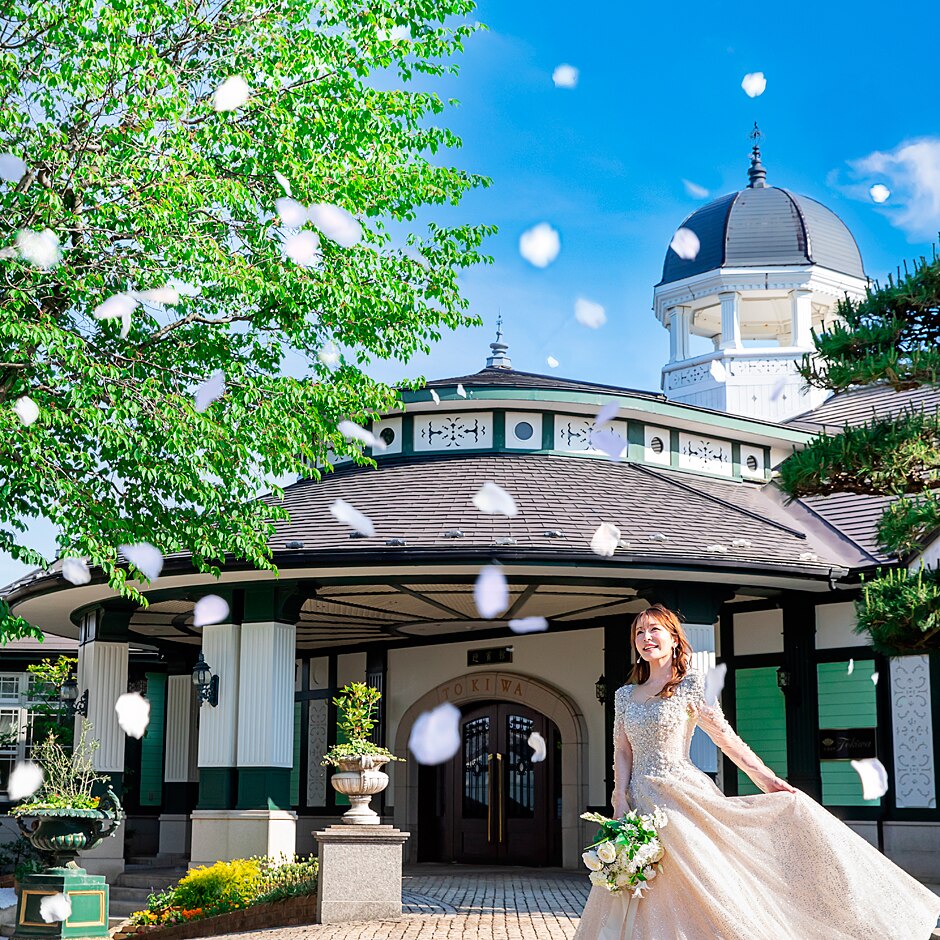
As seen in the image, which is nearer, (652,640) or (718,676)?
(652,640)

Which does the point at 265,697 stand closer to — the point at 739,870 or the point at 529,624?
the point at 529,624

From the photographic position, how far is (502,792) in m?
21.1

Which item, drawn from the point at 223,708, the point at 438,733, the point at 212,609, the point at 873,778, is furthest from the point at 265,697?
the point at 873,778

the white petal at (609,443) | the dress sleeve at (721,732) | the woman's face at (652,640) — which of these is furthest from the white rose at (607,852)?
the white petal at (609,443)

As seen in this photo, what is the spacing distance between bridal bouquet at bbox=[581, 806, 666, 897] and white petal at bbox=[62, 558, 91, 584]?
443 inches

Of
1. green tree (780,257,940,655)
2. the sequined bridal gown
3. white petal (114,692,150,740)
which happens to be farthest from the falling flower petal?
white petal (114,692,150,740)

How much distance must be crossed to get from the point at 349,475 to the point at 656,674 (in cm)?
1184

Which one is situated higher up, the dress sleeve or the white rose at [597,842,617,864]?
the dress sleeve

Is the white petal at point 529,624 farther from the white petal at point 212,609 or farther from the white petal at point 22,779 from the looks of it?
the white petal at point 22,779

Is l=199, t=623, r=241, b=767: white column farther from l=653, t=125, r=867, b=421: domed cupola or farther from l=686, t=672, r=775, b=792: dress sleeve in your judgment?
l=653, t=125, r=867, b=421: domed cupola

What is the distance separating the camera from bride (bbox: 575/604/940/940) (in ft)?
21.0

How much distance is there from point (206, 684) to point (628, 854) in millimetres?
10732

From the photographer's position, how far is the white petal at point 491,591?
51.2 feet

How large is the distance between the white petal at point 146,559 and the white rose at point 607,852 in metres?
8.93
